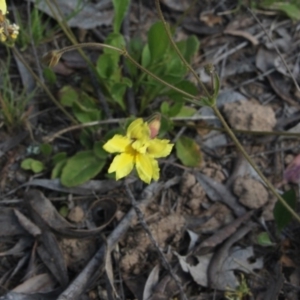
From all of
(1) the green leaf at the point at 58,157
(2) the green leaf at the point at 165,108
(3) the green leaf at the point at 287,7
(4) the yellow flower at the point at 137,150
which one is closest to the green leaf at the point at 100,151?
(1) the green leaf at the point at 58,157

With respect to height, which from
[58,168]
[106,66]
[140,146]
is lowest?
[58,168]

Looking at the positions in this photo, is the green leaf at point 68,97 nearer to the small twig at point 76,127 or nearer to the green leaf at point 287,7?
the small twig at point 76,127

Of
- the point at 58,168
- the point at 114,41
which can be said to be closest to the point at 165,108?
the point at 114,41

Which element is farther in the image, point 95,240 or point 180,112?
point 180,112

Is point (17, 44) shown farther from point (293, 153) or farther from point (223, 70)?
point (293, 153)

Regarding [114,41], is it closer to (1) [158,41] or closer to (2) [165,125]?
(1) [158,41]

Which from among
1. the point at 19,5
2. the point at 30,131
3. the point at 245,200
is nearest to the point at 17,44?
the point at 19,5

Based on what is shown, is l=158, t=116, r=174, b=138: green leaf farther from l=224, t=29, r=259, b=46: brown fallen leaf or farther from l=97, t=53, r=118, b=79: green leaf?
l=224, t=29, r=259, b=46: brown fallen leaf
